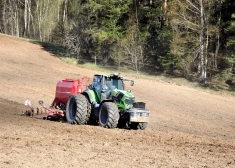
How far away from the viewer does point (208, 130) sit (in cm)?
1844

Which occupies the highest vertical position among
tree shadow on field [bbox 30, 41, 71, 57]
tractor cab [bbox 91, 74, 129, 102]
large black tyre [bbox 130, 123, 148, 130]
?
tree shadow on field [bbox 30, 41, 71, 57]

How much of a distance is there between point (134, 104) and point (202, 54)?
810 inches

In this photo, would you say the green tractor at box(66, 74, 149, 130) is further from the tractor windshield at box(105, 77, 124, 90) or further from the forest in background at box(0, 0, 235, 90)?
the forest in background at box(0, 0, 235, 90)

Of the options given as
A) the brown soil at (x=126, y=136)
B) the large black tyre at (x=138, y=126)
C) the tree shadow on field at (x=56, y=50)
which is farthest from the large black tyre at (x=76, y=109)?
the tree shadow on field at (x=56, y=50)

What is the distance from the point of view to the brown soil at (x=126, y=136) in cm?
896

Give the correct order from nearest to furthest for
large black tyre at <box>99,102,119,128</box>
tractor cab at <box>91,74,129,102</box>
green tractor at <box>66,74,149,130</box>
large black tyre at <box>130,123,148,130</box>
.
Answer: large black tyre at <box>99,102,119,128</box>
green tractor at <box>66,74,149,130</box>
tractor cab at <box>91,74,129,102</box>
large black tyre at <box>130,123,148,130</box>

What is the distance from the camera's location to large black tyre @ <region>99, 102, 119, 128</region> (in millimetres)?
14008

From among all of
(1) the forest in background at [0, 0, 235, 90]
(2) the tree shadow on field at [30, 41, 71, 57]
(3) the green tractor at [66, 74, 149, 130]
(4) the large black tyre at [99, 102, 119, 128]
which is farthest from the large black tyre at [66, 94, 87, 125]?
(2) the tree shadow on field at [30, 41, 71, 57]

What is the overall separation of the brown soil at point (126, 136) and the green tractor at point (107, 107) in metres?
0.58

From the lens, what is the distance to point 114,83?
1575 centimetres

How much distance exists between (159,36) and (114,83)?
903 inches

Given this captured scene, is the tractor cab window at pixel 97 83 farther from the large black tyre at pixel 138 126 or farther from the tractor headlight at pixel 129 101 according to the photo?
the large black tyre at pixel 138 126

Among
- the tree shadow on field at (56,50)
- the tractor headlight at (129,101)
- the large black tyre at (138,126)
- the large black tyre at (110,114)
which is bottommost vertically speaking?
the large black tyre at (138,126)

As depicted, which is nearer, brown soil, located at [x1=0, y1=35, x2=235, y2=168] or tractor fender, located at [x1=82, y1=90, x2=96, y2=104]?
brown soil, located at [x1=0, y1=35, x2=235, y2=168]
